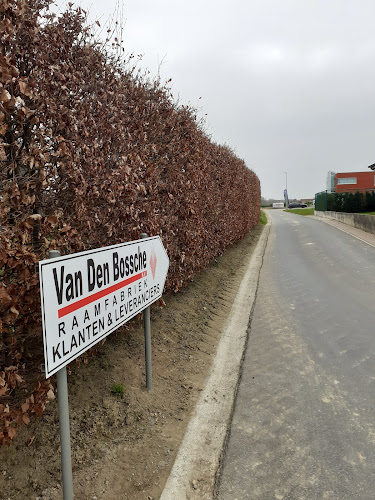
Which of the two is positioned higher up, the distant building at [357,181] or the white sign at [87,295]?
the distant building at [357,181]

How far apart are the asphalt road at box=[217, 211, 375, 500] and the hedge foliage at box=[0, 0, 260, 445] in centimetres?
173

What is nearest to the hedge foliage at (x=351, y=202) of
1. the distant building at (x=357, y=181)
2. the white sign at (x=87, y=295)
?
the distant building at (x=357, y=181)

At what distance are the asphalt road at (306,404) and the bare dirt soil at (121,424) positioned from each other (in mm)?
560

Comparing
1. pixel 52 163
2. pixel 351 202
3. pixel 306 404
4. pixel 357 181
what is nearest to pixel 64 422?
pixel 52 163

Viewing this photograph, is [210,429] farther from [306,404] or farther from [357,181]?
[357,181]

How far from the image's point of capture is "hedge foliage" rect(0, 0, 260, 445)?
2545 millimetres

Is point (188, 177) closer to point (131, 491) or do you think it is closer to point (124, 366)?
point (124, 366)

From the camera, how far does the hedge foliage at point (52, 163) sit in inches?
100

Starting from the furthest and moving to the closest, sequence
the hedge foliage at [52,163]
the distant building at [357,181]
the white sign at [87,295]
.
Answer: the distant building at [357,181] → the hedge foliage at [52,163] → the white sign at [87,295]

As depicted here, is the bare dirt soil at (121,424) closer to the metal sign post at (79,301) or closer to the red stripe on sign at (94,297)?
the metal sign post at (79,301)

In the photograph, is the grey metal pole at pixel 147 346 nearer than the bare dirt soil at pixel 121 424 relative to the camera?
No

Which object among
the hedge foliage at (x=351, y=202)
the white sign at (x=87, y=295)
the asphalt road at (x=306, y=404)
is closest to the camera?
the white sign at (x=87, y=295)

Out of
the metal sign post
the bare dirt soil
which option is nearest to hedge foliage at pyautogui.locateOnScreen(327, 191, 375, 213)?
the bare dirt soil

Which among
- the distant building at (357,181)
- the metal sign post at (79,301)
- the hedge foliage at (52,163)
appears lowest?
the metal sign post at (79,301)
